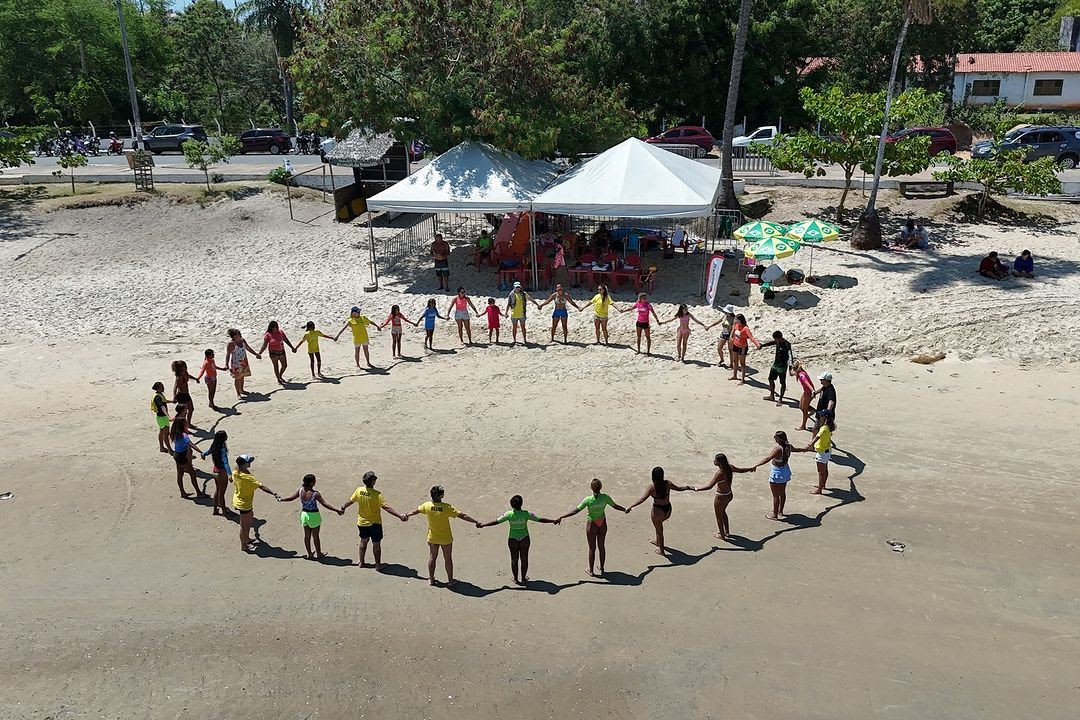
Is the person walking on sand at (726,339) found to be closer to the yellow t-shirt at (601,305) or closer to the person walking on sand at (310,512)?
the yellow t-shirt at (601,305)

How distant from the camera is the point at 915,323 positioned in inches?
669

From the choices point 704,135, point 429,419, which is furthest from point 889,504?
point 704,135

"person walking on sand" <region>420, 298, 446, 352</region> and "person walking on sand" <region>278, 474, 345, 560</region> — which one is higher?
"person walking on sand" <region>420, 298, 446, 352</region>

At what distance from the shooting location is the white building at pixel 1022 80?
48.2 meters

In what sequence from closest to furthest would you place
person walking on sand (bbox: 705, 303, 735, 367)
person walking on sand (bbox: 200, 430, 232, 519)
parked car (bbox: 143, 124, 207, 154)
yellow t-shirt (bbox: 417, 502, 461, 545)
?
yellow t-shirt (bbox: 417, 502, 461, 545), person walking on sand (bbox: 200, 430, 232, 519), person walking on sand (bbox: 705, 303, 735, 367), parked car (bbox: 143, 124, 207, 154)

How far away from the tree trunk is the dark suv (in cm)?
2498

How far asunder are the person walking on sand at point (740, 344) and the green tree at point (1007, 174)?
1260cm

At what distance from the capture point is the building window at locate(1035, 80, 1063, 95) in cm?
4858

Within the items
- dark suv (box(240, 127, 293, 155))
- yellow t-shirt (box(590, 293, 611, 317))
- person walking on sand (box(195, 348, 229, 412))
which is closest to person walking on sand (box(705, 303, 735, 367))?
yellow t-shirt (box(590, 293, 611, 317))

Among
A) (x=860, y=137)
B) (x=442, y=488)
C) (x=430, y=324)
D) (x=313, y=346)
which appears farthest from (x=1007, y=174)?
(x=442, y=488)

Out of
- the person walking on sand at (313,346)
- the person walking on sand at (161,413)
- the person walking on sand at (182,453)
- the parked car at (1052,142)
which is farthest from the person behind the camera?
the parked car at (1052,142)

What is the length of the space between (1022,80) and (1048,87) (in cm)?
178

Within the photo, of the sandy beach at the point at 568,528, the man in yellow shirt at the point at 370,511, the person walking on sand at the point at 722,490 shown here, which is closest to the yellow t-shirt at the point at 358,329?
the sandy beach at the point at 568,528

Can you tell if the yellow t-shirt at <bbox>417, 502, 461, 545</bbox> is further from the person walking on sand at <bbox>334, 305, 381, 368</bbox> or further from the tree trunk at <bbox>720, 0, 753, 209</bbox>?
the tree trunk at <bbox>720, 0, 753, 209</bbox>
